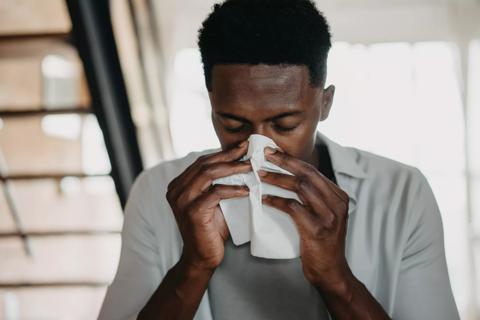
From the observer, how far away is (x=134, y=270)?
1223 millimetres

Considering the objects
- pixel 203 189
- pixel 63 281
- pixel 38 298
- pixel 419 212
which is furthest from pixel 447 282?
pixel 38 298

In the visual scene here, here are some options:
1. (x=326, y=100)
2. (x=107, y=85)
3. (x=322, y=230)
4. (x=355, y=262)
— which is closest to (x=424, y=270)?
(x=355, y=262)

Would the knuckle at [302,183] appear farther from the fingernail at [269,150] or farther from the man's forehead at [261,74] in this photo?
the man's forehead at [261,74]

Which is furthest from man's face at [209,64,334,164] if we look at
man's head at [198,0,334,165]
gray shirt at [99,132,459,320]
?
gray shirt at [99,132,459,320]

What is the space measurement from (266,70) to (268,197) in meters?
0.24

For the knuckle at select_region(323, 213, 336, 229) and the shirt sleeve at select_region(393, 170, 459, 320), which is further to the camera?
the shirt sleeve at select_region(393, 170, 459, 320)

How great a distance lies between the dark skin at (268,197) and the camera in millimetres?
1008

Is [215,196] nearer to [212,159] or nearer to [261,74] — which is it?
[212,159]

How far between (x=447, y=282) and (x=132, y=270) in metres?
0.65

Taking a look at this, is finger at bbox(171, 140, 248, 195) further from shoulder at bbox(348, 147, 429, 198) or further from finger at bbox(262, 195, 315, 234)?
shoulder at bbox(348, 147, 429, 198)

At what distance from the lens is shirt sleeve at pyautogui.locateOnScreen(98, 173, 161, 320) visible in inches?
47.3

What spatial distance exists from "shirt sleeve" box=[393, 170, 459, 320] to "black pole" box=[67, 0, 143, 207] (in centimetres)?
133

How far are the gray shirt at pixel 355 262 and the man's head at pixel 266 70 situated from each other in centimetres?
25

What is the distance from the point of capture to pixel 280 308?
119 centimetres
